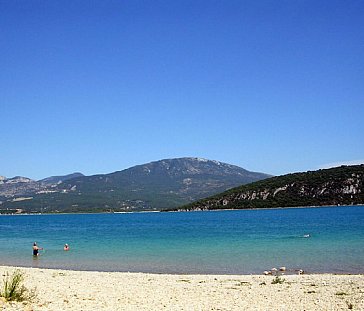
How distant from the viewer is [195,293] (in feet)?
58.8

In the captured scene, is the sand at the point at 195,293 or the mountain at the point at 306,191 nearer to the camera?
the sand at the point at 195,293

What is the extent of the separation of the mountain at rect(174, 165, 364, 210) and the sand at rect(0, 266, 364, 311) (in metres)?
151

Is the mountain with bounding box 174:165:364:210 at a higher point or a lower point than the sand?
higher

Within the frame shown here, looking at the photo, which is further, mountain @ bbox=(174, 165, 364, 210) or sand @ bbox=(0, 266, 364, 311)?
mountain @ bbox=(174, 165, 364, 210)

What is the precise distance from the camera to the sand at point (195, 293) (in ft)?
48.1

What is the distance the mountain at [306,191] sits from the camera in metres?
165

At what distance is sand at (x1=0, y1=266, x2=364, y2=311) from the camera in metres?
14.7

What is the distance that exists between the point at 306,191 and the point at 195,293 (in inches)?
6536

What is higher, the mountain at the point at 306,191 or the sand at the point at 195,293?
the mountain at the point at 306,191

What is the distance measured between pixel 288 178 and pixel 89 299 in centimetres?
18060

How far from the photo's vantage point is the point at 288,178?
190 m

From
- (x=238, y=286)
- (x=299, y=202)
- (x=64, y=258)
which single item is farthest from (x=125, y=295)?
(x=299, y=202)

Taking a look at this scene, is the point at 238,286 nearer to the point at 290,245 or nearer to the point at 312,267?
the point at 312,267

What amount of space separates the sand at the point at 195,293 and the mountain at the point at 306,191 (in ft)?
495
